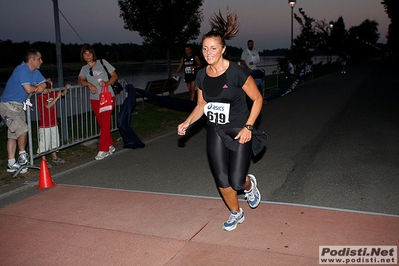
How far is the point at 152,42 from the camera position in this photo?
17.8 m

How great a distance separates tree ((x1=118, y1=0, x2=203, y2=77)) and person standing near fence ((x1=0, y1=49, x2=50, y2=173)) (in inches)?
432

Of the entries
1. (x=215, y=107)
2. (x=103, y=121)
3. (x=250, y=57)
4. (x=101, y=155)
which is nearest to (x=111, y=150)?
(x=101, y=155)

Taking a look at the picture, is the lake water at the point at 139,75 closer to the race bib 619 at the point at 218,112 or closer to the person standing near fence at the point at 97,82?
the person standing near fence at the point at 97,82

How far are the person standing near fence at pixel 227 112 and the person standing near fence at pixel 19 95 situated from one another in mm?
3470

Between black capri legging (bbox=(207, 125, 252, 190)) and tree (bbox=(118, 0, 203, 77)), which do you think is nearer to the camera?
black capri legging (bbox=(207, 125, 252, 190))

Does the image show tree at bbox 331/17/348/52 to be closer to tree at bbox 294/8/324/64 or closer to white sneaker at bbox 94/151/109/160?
tree at bbox 294/8/324/64

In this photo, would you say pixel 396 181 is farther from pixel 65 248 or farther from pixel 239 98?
pixel 65 248

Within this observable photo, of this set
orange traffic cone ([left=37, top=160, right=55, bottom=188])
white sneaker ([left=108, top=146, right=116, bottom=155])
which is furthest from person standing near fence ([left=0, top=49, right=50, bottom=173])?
white sneaker ([left=108, top=146, right=116, bottom=155])

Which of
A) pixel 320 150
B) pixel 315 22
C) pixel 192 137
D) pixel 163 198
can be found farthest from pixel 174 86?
pixel 315 22

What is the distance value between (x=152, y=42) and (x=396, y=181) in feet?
44.1

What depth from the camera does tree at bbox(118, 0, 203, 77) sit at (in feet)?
56.0

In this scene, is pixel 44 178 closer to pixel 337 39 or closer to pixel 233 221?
pixel 233 221

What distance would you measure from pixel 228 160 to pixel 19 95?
3965 mm

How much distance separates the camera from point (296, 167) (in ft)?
23.0
